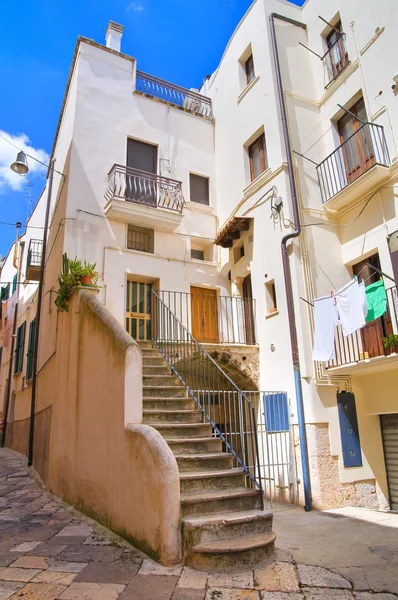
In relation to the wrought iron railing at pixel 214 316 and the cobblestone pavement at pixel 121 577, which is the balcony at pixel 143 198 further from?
the cobblestone pavement at pixel 121 577

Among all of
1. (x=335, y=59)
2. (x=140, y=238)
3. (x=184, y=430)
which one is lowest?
(x=184, y=430)

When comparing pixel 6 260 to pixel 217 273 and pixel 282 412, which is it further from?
pixel 282 412

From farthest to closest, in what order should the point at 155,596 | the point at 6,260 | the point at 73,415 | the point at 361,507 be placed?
the point at 6,260 < the point at 361,507 < the point at 73,415 < the point at 155,596

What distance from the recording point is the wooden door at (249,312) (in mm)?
10602

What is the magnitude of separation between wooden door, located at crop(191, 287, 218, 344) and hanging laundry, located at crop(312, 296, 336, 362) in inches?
130

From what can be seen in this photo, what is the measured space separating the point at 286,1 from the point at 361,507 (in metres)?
13.0

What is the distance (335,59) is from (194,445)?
33.7 feet

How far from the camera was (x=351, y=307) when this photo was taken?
7.74 m

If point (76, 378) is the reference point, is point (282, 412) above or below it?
below

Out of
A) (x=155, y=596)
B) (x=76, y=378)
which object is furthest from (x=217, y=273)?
(x=155, y=596)

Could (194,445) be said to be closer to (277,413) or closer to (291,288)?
(277,413)

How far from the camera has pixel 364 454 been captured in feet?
28.3

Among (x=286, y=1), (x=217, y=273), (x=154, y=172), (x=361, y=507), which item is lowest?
(x=361, y=507)

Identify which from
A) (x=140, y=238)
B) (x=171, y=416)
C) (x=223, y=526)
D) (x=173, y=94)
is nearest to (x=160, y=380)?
(x=171, y=416)
